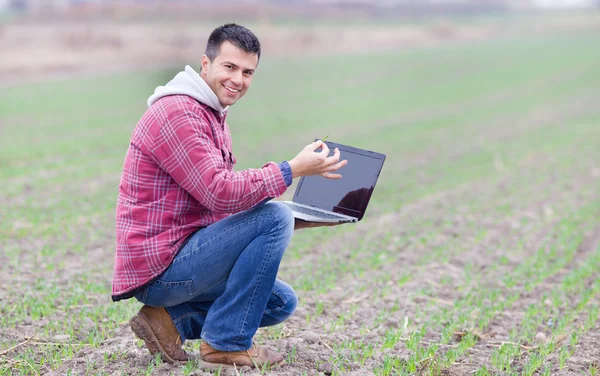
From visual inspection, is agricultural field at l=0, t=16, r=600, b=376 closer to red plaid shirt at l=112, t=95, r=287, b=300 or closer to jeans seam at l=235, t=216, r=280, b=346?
jeans seam at l=235, t=216, r=280, b=346

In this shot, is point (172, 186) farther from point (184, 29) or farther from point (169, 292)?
point (184, 29)

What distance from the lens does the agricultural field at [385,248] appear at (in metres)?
4.68

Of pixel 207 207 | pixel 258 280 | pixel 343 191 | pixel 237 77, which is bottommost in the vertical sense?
pixel 258 280

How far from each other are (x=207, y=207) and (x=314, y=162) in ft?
1.92

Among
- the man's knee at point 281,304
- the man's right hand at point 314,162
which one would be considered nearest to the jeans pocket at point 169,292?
the man's knee at point 281,304

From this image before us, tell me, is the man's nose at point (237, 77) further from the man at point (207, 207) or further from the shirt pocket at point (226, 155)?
the shirt pocket at point (226, 155)

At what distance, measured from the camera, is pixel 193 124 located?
12.2 ft

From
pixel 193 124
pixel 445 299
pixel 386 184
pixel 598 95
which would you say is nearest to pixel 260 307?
pixel 193 124

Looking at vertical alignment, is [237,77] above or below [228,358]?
above

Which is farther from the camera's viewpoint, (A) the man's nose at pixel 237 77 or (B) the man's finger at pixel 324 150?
(A) the man's nose at pixel 237 77

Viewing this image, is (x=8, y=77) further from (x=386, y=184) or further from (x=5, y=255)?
(x=5, y=255)

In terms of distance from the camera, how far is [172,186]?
12.6ft

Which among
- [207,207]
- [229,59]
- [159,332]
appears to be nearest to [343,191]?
[207,207]

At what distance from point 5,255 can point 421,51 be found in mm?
42877
